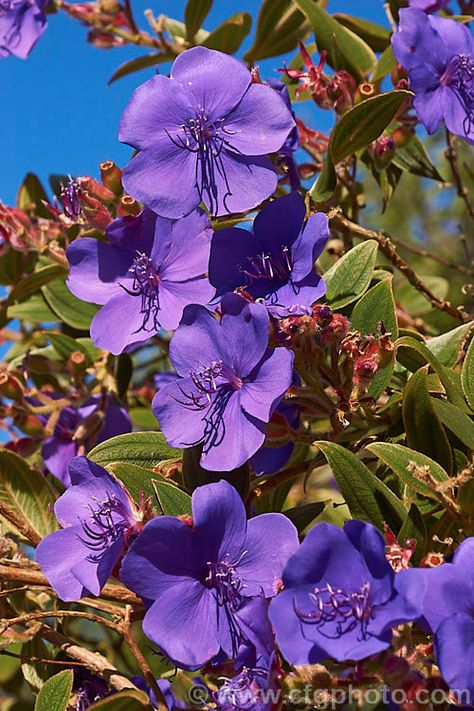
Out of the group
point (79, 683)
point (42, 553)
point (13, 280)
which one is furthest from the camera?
point (13, 280)

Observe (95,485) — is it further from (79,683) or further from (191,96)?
(191,96)

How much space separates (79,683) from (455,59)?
0.93 m

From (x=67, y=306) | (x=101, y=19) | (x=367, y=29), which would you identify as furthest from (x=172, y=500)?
(x=101, y=19)

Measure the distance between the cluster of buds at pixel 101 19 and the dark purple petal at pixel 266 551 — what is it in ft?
4.17

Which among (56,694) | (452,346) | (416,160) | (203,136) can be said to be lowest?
(56,694)

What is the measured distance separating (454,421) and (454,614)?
0.81 ft

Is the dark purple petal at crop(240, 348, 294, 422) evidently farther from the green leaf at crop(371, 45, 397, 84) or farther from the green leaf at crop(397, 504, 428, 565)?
the green leaf at crop(371, 45, 397, 84)

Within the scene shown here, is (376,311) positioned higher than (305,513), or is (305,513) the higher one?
(376,311)

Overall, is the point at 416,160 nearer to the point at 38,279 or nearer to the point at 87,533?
the point at 38,279

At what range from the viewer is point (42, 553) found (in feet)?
3.13

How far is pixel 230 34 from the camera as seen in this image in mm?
1674

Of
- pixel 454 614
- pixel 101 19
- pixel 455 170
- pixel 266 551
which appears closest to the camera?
pixel 454 614

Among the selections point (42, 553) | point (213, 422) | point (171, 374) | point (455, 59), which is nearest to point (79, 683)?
point (42, 553)

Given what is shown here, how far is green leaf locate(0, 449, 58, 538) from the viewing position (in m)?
1.24
